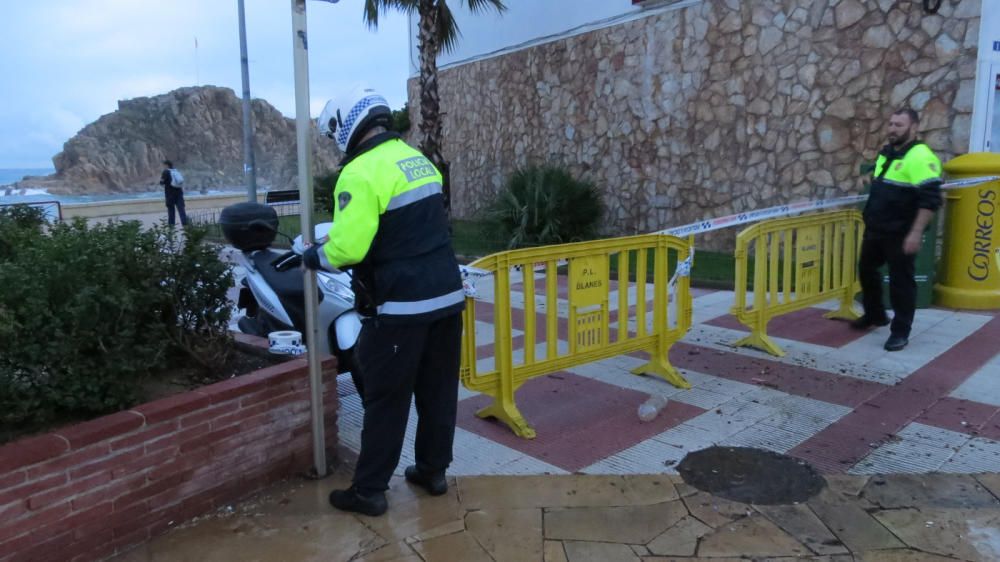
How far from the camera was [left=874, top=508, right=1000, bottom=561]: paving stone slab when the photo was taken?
9.61 ft

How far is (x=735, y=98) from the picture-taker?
10586mm

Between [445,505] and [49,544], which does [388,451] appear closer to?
[445,505]

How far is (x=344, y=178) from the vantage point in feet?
9.62

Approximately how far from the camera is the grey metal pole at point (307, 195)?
3.22 metres

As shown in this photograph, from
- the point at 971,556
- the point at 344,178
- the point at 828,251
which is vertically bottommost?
the point at 971,556

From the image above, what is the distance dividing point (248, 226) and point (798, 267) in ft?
13.8

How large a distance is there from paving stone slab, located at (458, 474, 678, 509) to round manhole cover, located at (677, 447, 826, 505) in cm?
21

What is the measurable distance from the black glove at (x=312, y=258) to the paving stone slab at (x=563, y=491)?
4.18 feet

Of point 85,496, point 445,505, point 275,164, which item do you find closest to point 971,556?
point 445,505

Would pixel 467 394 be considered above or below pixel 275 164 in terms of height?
below

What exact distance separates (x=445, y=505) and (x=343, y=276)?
168 centimetres

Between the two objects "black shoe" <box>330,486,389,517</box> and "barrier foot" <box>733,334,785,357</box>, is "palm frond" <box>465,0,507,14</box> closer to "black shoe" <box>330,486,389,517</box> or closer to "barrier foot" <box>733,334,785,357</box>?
"barrier foot" <box>733,334,785,357</box>

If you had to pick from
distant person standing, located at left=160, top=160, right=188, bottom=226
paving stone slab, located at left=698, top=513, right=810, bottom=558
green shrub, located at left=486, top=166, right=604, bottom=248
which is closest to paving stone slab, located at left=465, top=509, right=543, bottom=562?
paving stone slab, located at left=698, top=513, right=810, bottom=558

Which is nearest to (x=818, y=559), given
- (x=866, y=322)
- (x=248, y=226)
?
(x=248, y=226)
